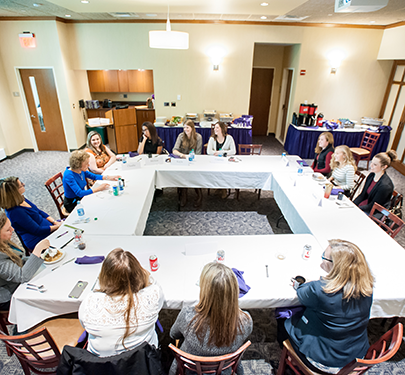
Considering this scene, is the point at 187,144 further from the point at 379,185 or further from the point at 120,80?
the point at 120,80

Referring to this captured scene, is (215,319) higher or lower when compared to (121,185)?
higher

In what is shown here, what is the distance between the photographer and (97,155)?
13.3 feet

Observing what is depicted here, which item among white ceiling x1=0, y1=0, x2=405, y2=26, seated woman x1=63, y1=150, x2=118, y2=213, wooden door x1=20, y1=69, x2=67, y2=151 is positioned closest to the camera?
seated woman x1=63, y1=150, x2=118, y2=213

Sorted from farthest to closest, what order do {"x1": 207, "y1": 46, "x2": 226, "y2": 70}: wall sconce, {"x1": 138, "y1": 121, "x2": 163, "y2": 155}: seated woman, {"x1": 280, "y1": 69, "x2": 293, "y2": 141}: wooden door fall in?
{"x1": 280, "y1": 69, "x2": 293, "y2": 141}: wooden door
{"x1": 207, "y1": 46, "x2": 226, "y2": 70}: wall sconce
{"x1": 138, "y1": 121, "x2": 163, "y2": 155}: seated woman

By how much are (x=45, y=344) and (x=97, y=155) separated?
2783 mm

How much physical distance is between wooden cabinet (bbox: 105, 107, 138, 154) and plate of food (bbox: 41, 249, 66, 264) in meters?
4.89

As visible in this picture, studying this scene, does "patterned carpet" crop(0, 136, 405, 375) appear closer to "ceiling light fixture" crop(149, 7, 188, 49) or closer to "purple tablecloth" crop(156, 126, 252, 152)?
"purple tablecloth" crop(156, 126, 252, 152)

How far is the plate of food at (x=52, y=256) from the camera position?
2070 mm

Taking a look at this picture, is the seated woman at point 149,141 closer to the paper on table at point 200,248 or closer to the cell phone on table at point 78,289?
the paper on table at point 200,248

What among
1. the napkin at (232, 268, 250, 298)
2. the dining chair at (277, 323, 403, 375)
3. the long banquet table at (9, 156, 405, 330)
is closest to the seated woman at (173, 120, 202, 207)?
the long banquet table at (9, 156, 405, 330)

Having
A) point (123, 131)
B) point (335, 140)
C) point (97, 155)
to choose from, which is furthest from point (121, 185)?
point (335, 140)

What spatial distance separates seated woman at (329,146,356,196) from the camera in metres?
3.53

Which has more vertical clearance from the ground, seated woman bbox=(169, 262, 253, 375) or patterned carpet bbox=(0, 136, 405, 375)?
seated woman bbox=(169, 262, 253, 375)

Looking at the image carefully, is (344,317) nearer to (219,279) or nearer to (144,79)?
(219,279)
